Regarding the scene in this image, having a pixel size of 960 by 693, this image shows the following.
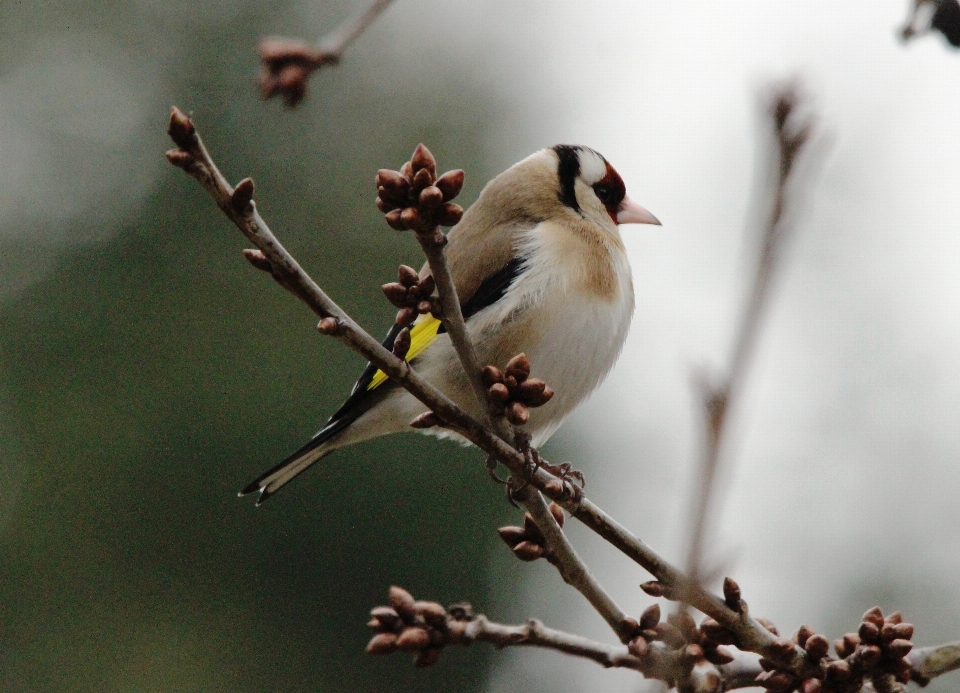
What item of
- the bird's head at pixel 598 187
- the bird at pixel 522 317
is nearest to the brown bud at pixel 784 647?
the bird at pixel 522 317

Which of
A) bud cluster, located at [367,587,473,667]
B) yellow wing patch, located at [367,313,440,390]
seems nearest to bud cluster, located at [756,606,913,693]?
bud cluster, located at [367,587,473,667]

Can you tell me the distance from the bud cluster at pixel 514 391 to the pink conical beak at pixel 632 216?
199cm

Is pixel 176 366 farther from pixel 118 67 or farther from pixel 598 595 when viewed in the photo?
pixel 598 595

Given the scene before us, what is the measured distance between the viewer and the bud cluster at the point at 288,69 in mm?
1562

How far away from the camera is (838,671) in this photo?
2061mm

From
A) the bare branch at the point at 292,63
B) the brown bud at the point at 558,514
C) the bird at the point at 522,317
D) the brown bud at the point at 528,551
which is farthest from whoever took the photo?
the bird at the point at 522,317

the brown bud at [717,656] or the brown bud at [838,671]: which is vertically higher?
the brown bud at [838,671]

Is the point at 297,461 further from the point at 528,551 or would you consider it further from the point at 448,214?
the point at 448,214

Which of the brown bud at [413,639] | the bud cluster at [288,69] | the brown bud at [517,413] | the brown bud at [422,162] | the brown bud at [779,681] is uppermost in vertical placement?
the brown bud at [422,162]

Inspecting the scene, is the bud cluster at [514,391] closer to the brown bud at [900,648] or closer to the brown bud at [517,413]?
the brown bud at [517,413]

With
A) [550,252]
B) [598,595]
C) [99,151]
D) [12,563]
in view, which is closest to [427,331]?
[550,252]

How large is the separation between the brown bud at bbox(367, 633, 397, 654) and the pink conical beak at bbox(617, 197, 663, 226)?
7.95ft

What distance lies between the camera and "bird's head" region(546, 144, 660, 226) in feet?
12.9

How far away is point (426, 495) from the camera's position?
8648 mm
